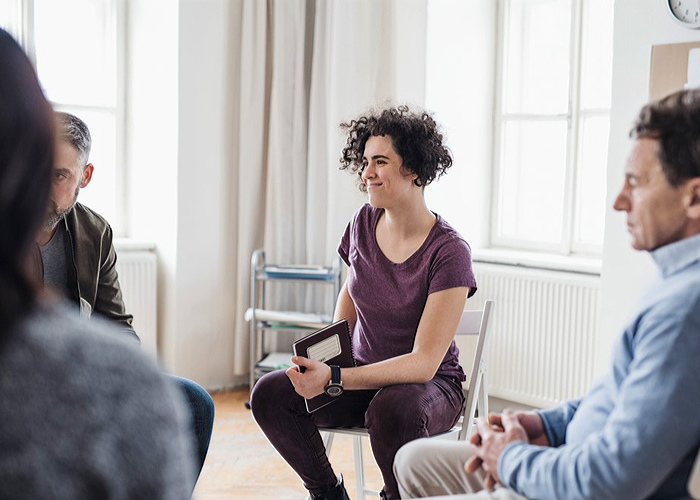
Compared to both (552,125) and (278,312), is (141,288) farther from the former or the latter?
(552,125)

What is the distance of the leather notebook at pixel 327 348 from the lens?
7.47 feet

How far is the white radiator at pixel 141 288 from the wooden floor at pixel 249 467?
56 cm

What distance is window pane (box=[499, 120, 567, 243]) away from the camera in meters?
4.24

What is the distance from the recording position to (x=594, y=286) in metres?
3.67

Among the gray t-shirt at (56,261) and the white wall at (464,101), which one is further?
the white wall at (464,101)

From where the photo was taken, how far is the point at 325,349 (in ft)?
7.60

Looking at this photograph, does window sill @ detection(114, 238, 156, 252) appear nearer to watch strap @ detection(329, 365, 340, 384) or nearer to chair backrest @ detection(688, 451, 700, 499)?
watch strap @ detection(329, 365, 340, 384)

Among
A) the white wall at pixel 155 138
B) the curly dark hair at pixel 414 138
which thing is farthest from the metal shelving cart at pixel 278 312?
the curly dark hair at pixel 414 138

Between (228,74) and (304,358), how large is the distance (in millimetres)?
2346

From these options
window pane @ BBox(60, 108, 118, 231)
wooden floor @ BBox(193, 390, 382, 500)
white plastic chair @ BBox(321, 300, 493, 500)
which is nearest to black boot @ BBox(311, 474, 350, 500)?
white plastic chair @ BBox(321, 300, 493, 500)

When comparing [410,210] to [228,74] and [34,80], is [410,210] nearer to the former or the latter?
[34,80]

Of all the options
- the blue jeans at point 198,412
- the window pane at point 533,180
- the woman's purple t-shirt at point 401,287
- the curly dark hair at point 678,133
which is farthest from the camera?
the window pane at point 533,180

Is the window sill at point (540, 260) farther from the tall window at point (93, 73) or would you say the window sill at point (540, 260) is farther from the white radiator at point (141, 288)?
the tall window at point (93, 73)

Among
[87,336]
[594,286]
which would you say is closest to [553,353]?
[594,286]
